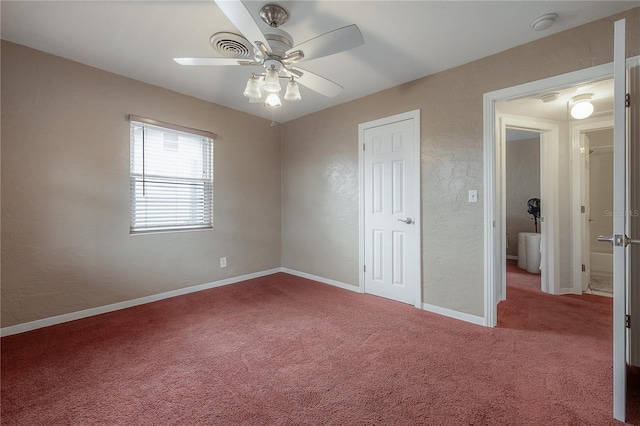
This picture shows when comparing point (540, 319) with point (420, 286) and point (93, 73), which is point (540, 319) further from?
point (93, 73)

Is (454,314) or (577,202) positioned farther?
(577,202)

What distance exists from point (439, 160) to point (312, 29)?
1.74 meters

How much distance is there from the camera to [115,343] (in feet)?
7.23

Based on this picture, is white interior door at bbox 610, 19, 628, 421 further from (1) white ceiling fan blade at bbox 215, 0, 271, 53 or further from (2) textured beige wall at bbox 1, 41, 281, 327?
(2) textured beige wall at bbox 1, 41, 281, 327

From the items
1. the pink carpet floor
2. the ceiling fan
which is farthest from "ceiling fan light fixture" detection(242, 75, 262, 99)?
the pink carpet floor

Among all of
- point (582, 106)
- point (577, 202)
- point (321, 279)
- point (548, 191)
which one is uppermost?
point (582, 106)

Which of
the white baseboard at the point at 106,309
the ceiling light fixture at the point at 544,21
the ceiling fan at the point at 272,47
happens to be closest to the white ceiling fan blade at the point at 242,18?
the ceiling fan at the point at 272,47

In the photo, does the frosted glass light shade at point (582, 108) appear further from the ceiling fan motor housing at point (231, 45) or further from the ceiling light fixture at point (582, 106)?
the ceiling fan motor housing at point (231, 45)

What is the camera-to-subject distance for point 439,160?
2840 millimetres

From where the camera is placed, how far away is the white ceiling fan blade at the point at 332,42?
157 cm

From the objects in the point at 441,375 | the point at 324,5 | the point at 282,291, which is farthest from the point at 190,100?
the point at 441,375

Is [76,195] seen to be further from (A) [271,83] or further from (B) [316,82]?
(B) [316,82]

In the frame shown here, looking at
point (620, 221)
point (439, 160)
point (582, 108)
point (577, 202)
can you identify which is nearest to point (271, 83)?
point (439, 160)

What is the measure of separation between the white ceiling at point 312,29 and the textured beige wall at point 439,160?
17 cm
